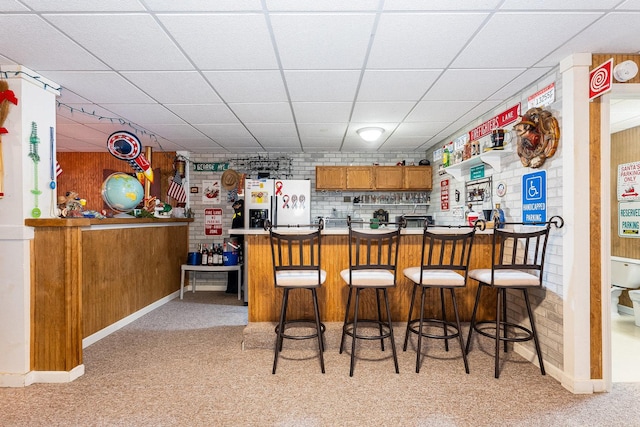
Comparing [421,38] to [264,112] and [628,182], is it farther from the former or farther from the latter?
[628,182]

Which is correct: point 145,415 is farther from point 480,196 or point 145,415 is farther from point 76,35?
point 480,196

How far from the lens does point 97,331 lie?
3801 millimetres

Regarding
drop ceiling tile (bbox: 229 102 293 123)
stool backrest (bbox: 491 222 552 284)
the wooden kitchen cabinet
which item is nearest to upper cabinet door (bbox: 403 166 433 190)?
the wooden kitchen cabinet

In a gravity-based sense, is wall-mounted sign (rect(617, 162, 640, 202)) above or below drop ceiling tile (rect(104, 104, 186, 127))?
below

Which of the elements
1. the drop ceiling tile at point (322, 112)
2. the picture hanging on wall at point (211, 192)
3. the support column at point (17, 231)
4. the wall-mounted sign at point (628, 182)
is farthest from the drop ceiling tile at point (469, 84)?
the picture hanging on wall at point (211, 192)

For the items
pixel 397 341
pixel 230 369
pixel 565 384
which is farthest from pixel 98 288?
pixel 565 384

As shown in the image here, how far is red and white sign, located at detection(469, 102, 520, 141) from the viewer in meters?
3.53

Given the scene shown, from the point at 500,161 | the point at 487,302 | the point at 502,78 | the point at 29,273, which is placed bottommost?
the point at 487,302

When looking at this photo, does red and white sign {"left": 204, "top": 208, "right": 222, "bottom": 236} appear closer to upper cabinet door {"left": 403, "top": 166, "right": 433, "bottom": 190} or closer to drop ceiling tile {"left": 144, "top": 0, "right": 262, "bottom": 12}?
upper cabinet door {"left": 403, "top": 166, "right": 433, "bottom": 190}

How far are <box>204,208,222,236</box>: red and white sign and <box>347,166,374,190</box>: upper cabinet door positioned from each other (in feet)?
8.11

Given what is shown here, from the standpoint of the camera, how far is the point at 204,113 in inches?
163

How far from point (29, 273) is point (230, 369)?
5.85 ft

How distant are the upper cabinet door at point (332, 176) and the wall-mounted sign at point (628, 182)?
393cm

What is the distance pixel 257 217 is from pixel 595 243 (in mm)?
4391
